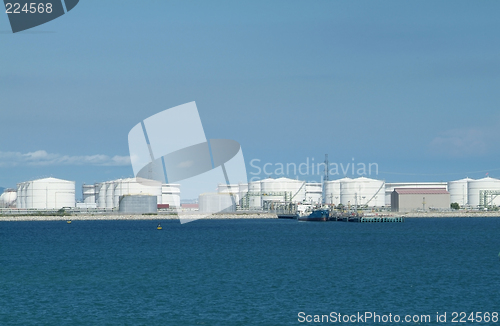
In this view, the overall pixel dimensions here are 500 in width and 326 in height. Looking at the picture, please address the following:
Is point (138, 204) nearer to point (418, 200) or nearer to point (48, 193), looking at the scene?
point (48, 193)

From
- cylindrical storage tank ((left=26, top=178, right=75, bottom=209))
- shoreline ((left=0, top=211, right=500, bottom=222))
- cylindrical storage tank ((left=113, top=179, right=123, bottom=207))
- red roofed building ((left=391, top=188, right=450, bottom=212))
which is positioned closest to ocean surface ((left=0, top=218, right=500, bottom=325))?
shoreline ((left=0, top=211, right=500, bottom=222))

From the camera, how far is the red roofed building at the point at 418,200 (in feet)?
608

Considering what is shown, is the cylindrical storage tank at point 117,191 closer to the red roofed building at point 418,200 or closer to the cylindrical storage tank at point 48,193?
the cylindrical storage tank at point 48,193

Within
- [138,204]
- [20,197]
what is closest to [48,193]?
[20,197]

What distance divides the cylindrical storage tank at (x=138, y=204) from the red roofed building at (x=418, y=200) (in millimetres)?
71026

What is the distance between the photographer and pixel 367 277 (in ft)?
136

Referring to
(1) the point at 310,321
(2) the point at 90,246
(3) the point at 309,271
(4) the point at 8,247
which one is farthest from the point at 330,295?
(4) the point at 8,247

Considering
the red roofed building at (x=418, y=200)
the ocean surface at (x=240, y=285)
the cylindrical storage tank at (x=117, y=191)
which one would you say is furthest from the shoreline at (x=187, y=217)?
the ocean surface at (x=240, y=285)

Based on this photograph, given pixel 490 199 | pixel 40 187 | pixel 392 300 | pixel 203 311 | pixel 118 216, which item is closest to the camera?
pixel 203 311

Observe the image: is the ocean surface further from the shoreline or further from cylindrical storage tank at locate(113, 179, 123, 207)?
cylindrical storage tank at locate(113, 179, 123, 207)

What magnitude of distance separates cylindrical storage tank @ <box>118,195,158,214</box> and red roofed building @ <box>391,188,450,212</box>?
7103cm

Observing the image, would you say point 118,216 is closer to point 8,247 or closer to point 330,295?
point 8,247

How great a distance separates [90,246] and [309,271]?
113ft

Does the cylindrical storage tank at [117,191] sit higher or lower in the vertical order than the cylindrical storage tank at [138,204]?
higher
